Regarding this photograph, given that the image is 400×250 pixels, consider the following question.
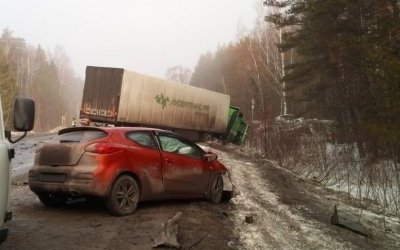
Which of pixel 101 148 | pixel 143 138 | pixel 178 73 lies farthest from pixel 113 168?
pixel 178 73

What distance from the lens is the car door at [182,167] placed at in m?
9.44

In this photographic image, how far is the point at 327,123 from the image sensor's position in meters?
20.5

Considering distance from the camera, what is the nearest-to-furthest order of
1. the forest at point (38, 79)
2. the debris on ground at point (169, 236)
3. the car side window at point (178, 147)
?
the debris on ground at point (169, 236) → the car side window at point (178, 147) → the forest at point (38, 79)

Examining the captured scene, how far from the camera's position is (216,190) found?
1076cm

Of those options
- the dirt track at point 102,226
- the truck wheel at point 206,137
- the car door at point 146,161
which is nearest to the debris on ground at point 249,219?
the dirt track at point 102,226

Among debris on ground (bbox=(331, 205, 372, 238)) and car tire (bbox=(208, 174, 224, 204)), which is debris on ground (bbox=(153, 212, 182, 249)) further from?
debris on ground (bbox=(331, 205, 372, 238))

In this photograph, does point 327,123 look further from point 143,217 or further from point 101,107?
point 143,217

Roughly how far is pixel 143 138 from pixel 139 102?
609 inches

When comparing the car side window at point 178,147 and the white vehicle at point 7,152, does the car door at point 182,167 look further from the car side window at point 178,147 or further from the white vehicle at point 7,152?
the white vehicle at point 7,152

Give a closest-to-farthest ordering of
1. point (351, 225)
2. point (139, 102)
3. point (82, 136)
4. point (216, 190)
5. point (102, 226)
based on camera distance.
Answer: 1. point (102, 226)
2. point (82, 136)
3. point (351, 225)
4. point (216, 190)
5. point (139, 102)

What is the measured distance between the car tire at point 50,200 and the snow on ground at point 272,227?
3253 millimetres

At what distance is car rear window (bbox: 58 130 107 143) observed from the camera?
856 centimetres

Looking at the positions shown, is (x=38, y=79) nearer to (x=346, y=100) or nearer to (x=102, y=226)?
(x=346, y=100)

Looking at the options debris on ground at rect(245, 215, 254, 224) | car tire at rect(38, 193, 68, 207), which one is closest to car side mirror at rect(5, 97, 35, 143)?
car tire at rect(38, 193, 68, 207)
